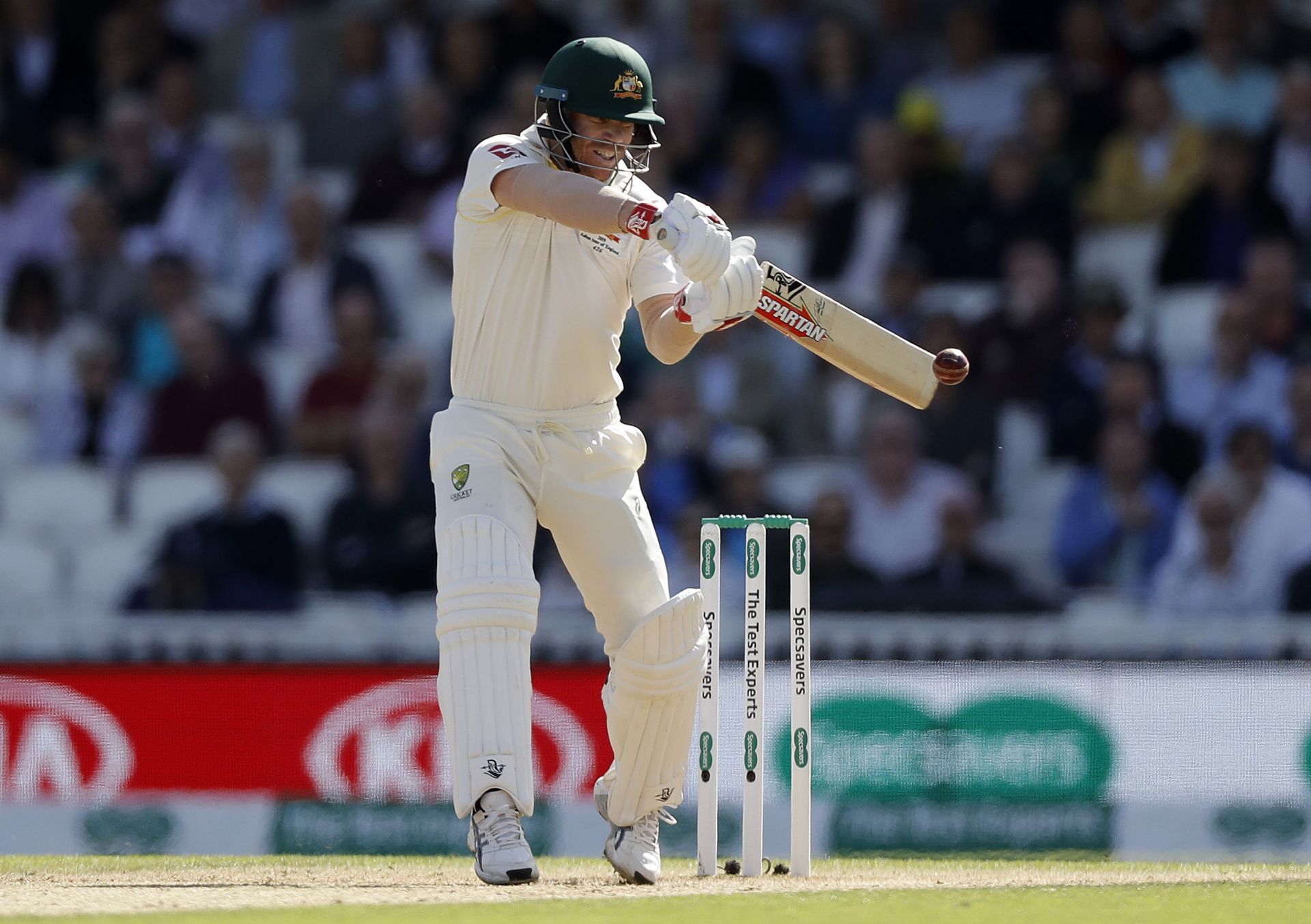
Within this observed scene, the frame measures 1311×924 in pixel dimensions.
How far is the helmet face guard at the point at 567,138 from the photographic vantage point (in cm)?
424

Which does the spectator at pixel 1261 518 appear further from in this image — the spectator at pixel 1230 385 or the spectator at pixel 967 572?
the spectator at pixel 967 572

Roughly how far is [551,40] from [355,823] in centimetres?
449

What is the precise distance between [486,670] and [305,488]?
419 cm

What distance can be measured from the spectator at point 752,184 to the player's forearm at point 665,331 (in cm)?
456

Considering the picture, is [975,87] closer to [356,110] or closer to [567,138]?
[356,110]

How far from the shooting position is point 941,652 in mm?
6383

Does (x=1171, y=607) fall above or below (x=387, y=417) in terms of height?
below

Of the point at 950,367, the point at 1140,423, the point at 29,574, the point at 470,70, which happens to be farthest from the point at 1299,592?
the point at 29,574

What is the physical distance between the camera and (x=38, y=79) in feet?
32.2

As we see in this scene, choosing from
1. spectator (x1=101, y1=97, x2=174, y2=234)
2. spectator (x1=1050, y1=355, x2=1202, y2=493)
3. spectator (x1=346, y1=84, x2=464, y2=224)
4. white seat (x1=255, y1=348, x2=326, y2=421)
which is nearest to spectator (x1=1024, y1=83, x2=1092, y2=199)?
spectator (x1=1050, y1=355, x2=1202, y2=493)

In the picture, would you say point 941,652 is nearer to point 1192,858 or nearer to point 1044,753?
point 1044,753

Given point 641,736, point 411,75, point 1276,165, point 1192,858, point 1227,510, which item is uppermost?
point 411,75

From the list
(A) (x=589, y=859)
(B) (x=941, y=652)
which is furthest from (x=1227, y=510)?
(A) (x=589, y=859)

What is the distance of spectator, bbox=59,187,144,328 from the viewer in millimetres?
8914
